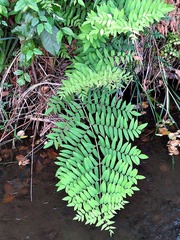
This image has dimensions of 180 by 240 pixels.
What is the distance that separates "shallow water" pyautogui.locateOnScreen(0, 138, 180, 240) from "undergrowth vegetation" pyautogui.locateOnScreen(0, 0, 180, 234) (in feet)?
0.32

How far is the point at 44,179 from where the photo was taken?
2404 millimetres

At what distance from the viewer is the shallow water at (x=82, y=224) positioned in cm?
202

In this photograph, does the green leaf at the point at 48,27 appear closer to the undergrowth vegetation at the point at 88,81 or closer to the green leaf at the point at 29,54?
the undergrowth vegetation at the point at 88,81

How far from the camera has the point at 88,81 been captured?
2.03m

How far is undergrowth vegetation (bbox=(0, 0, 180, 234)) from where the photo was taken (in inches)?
73.9

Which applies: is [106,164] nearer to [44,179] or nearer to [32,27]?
[44,179]

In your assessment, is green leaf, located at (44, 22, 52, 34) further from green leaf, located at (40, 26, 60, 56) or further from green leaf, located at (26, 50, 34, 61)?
green leaf, located at (26, 50, 34, 61)

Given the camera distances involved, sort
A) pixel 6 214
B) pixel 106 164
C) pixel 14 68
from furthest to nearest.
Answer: pixel 14 68 < pixel 6 214 < pixel 106 164

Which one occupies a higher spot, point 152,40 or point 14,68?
point 152,40

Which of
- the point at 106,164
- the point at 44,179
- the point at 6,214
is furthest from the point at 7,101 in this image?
the point at 106,164

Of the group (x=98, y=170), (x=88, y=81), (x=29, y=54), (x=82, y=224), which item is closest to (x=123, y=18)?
(x=88, y=81)

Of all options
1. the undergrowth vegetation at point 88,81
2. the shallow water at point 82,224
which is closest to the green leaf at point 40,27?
the undergrowth vegetation at point 88,81

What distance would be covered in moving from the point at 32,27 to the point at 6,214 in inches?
46.9

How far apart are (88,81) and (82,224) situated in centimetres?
88
